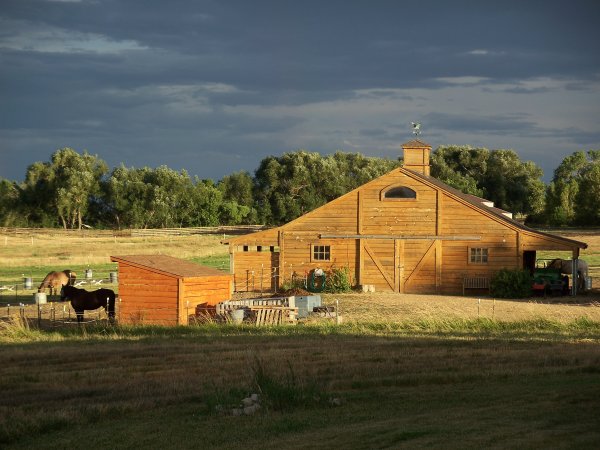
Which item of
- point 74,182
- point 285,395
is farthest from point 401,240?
point 74,182

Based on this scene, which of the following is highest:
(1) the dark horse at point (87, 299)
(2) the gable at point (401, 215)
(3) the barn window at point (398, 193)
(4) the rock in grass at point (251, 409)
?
(3) the barn window at point (398, 193)

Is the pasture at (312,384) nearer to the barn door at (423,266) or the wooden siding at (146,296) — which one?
the wooden siding at (146,296)

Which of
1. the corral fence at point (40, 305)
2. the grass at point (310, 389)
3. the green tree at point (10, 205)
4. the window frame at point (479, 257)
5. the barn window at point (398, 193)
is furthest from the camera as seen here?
the green tree at point (10, 205)

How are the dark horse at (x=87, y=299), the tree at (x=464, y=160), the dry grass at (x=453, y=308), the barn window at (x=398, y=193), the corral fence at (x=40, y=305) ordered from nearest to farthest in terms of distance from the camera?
the dry grass at (x=453, y=308) < the corral fence at (x=40, y=305) < the dark horse at (x=87, y=299) < the barn window at (x=398, y=193) < the tree at (x=464, y=160)

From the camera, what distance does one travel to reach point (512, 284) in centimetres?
4553

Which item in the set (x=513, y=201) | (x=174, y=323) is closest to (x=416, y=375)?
(x=174, y=323)

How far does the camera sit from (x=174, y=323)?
117ft

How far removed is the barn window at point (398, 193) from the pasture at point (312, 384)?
49.4 ft

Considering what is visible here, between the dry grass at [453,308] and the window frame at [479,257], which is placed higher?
the window frame at [479,257]

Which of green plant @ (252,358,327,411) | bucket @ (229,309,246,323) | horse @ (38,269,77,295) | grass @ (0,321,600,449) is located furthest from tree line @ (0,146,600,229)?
green plant @ (252,358,327,411)

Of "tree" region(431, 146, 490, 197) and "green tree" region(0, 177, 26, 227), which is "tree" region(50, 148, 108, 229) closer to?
"green tree" region(0, 177, 26, 227)

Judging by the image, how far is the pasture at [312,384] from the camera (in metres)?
14.4

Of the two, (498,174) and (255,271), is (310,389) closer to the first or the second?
(255,271)

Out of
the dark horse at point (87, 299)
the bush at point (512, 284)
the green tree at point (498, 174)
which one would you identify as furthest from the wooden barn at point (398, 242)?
the green tree at point (498, 174)
